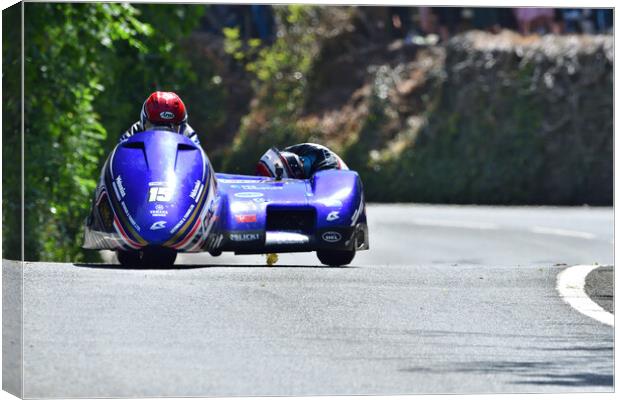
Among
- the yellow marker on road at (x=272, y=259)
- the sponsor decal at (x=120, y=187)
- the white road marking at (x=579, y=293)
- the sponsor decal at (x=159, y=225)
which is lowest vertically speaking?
the white road marking at (x=579, y=293)

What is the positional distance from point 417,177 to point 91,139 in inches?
172

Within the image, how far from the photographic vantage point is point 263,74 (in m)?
20.9

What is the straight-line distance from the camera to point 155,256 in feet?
44.8

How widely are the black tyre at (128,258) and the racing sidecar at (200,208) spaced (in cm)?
1

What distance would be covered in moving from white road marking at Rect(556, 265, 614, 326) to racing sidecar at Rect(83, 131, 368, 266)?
1915 mm

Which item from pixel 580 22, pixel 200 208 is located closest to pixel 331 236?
pixel 200 208

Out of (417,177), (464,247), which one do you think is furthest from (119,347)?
(464,247)

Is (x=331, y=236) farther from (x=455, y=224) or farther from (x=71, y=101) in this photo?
(x=455, y=224)

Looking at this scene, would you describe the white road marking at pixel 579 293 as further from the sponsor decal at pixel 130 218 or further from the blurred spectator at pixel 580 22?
the blurred spectator at pixel 580 22

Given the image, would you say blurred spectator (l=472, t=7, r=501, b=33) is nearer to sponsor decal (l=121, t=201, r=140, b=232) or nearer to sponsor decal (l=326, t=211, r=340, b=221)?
sponsor decal (l=326, t=211, r=340, b=221)

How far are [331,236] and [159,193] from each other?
1399 mm

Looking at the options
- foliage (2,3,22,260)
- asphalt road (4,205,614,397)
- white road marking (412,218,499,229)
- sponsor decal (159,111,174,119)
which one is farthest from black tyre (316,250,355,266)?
white road marking (412,218,499,229)

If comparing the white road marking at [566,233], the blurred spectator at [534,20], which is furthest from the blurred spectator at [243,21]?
the white road marking at [566,233]

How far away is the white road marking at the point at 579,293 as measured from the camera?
1392 cm
